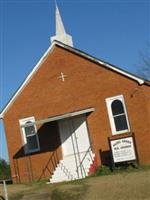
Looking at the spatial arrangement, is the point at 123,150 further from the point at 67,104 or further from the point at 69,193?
the point at 69,193

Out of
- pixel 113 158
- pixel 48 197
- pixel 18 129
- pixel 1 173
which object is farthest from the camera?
pixel 1 173

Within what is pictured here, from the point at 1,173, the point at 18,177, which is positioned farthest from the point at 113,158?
the point at 1,173

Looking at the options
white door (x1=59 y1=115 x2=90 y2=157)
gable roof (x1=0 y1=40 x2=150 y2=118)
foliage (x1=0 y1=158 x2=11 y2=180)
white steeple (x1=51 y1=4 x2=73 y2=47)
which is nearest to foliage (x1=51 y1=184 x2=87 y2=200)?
white door (x1=59 y1=115 x2=90 y2=157)

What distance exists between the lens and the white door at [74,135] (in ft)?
86.6

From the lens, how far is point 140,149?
24.9 m

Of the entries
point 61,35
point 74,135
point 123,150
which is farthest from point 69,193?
point 61,35

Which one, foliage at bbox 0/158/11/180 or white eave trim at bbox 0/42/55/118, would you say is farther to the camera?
foliage at bbox 0/158/11/180

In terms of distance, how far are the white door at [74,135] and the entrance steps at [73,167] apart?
0.41 meters

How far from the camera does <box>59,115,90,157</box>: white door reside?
86.6ft

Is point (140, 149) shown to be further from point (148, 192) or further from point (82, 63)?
point (148, 192)

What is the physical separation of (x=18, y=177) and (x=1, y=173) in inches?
395

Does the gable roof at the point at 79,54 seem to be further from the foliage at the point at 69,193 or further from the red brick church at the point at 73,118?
the foliage at the point at 69,193

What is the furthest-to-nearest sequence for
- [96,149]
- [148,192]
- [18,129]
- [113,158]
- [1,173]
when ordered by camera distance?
[1,173] → [18,129] → [96,149] → [113,158] → [148,192]

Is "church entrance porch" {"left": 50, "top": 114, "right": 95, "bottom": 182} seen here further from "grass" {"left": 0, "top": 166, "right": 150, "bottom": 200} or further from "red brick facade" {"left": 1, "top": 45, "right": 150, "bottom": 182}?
"grass" {"left": 0, "top": 166, "right": 150, "bottom": 200}
